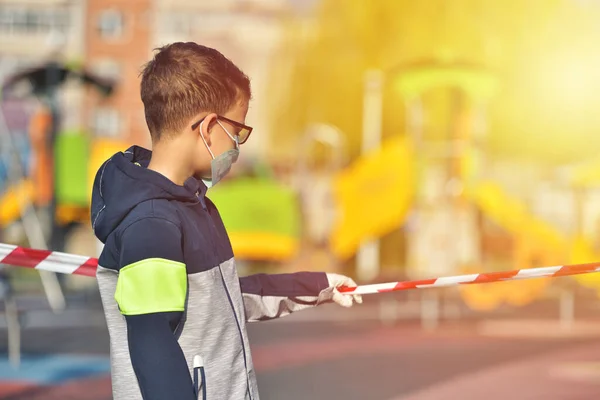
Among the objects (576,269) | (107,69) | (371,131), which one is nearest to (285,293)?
(576,269)

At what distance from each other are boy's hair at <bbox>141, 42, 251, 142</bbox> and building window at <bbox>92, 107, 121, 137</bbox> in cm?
1391

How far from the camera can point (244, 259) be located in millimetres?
14016

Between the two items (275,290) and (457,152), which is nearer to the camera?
(275,290)

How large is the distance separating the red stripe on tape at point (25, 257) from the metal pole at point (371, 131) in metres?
11.3

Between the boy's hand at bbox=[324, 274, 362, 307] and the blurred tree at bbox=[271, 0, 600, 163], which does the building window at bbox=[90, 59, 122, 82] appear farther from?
the boy's hand at bbox=[324, 274, 362, 307]

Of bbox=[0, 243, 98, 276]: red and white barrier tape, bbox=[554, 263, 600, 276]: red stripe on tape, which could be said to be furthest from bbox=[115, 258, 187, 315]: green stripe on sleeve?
bbox=[554, 263, 600, 276]: red stripe on tape

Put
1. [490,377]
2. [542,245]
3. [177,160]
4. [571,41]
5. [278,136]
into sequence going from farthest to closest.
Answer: [278,136], [571,41], [542,245], [490,377], [177,160]

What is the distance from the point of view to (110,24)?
54.2 feet

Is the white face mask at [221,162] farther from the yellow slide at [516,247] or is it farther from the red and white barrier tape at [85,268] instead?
the yellow slide at [516,247]

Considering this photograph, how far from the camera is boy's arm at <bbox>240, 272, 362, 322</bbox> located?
2.54 m

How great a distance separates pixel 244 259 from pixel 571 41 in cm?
547

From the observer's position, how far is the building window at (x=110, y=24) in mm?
16406

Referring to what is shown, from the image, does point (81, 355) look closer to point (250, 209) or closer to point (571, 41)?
point (250, 209)

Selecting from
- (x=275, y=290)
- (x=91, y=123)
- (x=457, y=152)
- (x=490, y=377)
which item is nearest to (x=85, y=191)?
(x=91, y=123)
